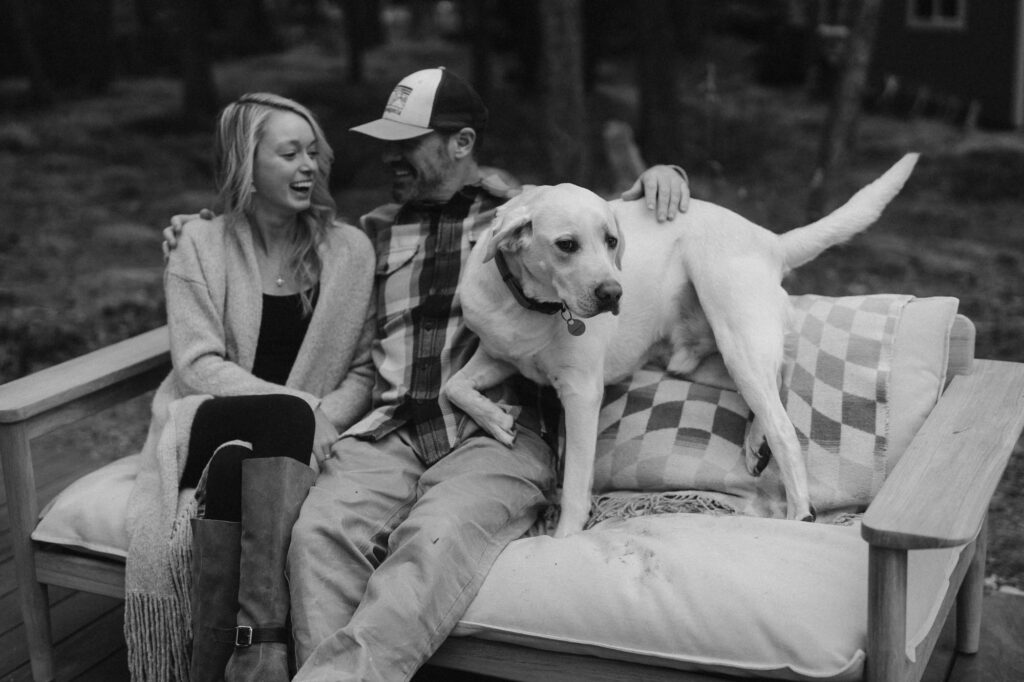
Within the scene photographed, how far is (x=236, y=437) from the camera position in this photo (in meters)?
2.39

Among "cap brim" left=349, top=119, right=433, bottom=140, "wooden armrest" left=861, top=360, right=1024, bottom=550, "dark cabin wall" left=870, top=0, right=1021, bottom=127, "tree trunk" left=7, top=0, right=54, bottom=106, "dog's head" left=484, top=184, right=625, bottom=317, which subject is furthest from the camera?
"dark cabin wall" left=870, top=0, right=1021, bottom=127

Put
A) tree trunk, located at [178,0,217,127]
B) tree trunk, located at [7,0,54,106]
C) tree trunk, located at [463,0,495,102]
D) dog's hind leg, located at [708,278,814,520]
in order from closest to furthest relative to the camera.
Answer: dog's hind leg, located at [708,278,814,520] < tree trunk, located at [7,0,54,106] < tree trunk, located at [178,0,217,127] < tree trunk, located at [463,0,495,102]

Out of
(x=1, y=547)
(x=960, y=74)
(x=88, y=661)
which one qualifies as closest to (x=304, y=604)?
(x=88, y=661)

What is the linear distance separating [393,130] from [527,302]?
0.65 meters

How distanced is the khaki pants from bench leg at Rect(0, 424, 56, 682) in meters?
0.76

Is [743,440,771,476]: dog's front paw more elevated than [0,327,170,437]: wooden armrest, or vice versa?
[0,327,170,437]: wooden armrest

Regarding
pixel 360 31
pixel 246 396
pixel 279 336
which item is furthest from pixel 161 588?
pixel 360 31

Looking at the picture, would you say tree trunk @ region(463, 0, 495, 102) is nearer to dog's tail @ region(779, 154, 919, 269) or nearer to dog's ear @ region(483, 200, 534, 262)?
dog's tail @ region(779, 154, 919, 269)

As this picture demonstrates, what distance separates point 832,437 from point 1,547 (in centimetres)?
261

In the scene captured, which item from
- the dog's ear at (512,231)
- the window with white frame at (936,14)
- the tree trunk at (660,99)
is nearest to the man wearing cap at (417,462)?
the dog's ear at (512,231)

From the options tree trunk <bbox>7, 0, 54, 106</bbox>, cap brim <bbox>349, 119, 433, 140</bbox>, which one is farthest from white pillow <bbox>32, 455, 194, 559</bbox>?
tree trunk <bbox>7, 0, 54, 106</bbox>

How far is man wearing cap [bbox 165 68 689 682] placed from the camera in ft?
6.64

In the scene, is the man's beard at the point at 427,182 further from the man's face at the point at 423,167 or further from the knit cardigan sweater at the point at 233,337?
the knit cardigan sweater at the point at 233,337

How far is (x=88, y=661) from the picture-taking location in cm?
268
